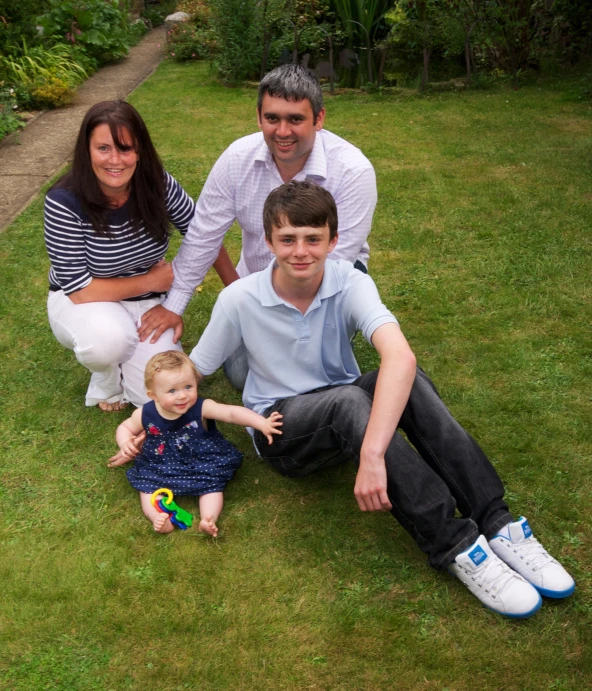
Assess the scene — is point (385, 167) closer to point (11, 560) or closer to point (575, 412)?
point (575, 412)

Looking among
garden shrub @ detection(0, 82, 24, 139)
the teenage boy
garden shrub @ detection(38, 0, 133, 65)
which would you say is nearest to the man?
the teenage boy

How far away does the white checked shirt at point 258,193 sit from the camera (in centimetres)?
316

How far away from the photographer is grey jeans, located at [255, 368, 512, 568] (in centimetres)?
230

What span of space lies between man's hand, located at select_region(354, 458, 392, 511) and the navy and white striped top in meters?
1.54

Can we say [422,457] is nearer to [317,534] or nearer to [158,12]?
[317,534]

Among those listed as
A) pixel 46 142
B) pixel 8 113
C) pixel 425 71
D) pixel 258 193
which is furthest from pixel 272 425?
pixel 425 71

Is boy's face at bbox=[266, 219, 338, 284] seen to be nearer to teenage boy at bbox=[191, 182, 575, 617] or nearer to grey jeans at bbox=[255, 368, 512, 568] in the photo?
teenage boy at bbox=[191, 182, 575, 617]

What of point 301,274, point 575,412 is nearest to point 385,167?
point 575,412

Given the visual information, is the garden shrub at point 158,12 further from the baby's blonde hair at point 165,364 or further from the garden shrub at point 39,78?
the baby's blonde hair at point 165,364

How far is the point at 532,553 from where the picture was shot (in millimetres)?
2375

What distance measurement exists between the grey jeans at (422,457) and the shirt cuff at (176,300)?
3.15ft

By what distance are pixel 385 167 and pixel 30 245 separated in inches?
117

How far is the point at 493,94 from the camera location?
847 centimetres

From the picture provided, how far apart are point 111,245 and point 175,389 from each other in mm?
819
